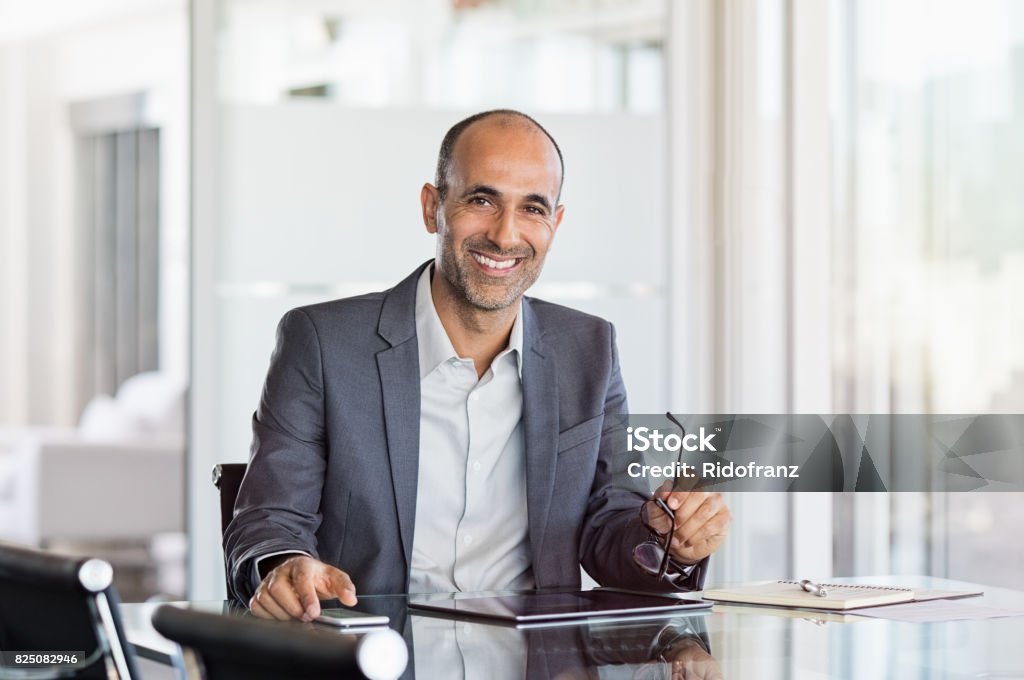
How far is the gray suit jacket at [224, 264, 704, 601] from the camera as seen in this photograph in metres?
1.91

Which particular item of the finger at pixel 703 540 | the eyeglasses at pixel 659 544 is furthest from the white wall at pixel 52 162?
the finger at pixel 703 540

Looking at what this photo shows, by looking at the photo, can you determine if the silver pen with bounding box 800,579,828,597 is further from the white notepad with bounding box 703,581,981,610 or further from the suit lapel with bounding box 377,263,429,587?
the suit lapel with bounding box 377,263,429,587

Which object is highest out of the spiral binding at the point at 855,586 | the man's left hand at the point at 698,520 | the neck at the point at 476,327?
the neck at the point at 476,327

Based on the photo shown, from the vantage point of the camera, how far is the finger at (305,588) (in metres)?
1.47

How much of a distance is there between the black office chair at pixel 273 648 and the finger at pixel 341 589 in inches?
20.6

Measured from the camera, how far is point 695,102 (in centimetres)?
366

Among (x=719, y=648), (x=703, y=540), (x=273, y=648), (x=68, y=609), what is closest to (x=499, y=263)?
(x=703, y=540)

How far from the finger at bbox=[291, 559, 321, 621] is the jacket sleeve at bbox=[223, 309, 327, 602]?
0.21 m

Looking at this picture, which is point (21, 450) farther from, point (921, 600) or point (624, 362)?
point (921, 600)

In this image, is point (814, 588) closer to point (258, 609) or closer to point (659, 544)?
point (659, 544)

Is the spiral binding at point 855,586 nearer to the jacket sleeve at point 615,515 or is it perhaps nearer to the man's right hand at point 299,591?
the jacket sleeve at point 615,515

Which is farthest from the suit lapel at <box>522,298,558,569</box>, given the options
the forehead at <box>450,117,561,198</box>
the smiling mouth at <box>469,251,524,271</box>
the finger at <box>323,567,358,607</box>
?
the finger at <box>323,567,358,607</box>

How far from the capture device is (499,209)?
6.82 feet

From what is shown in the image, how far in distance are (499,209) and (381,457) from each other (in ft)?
1.38
